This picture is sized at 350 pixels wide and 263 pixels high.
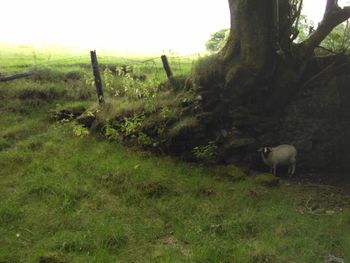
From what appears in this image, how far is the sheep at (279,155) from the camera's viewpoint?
36.9 ft

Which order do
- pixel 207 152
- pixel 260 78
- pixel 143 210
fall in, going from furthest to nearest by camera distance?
pixel 260 78 < pixel 207 152 < pixel 143 210

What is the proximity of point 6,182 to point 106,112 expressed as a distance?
428cm

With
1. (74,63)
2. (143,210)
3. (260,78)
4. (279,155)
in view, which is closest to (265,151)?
(279,155)

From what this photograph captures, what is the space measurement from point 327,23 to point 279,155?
3875 mm

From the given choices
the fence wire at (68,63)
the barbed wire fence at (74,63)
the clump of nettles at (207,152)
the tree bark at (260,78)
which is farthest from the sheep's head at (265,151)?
the fence wire at (68,63)

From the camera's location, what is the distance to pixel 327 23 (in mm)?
11422

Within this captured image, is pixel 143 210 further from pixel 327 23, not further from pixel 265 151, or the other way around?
pixel 327 23

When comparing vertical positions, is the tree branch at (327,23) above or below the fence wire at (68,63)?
above

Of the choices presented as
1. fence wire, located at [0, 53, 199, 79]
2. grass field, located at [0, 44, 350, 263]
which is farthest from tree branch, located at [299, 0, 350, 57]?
fence wire, located at [0, 53, 199, 79]

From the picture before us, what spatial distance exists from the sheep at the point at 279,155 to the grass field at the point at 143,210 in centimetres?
59

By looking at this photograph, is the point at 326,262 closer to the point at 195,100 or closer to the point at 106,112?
the point at 195,100

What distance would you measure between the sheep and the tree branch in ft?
9.32

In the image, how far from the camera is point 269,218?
29.9ft

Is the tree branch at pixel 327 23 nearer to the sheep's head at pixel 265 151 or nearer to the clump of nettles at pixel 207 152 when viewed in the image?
the sheep's head at pixel 265 151
